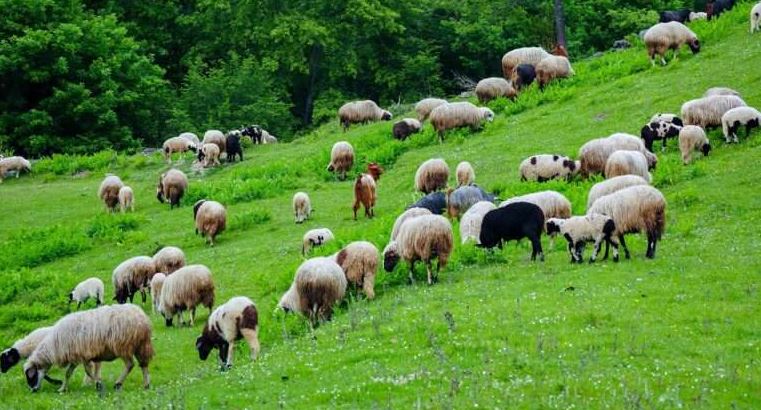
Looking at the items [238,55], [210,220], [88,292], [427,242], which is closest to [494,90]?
[210,220]

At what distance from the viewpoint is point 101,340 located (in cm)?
1603

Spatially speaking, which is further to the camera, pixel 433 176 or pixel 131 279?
pixel 433 176

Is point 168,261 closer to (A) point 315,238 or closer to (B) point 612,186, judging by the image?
(A) point 315,238

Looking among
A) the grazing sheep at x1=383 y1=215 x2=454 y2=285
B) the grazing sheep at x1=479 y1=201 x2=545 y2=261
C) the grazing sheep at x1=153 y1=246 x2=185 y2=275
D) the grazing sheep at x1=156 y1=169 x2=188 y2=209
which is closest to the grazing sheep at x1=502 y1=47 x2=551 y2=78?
the grazing sheep at x1=156 y1=169 x2=188 y2=209

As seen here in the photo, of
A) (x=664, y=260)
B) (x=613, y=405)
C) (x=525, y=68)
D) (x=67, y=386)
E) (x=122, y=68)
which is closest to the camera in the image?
(x=613, y=405)

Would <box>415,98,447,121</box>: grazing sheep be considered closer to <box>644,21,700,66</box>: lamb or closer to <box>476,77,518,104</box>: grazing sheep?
<box>476,77,518,104</box>: grazing sheep

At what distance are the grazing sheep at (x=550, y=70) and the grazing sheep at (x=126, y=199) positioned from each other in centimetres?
1570

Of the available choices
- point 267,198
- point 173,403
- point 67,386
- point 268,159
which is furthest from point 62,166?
point 173,403

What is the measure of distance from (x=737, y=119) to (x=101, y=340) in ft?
→ 58.9

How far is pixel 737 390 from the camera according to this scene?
11922 mm

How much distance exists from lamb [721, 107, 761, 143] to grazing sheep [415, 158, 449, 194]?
751 cm

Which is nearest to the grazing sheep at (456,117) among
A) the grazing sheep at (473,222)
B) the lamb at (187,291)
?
the grazing sheep at (473,222)

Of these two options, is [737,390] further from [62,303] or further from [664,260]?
[62,303]

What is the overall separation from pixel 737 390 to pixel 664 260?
687cm
